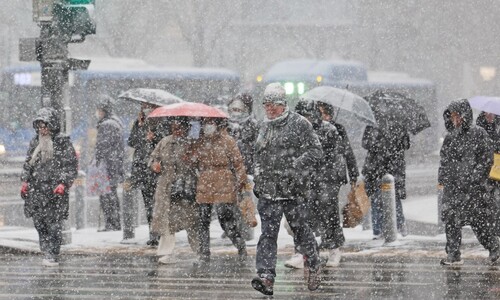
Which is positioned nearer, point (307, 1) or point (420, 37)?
point (420, 37)

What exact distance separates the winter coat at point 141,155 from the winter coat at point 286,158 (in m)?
4.04

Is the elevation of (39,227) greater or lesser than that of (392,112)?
lesser

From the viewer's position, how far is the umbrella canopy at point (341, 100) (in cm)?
1225

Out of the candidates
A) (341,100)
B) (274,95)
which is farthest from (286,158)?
(341,100)

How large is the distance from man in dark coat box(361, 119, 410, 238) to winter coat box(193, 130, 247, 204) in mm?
3095

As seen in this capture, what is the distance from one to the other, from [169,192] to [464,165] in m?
2.99

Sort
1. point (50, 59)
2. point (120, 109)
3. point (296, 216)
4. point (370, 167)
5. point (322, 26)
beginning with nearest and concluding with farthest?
point (296, 216), point (50, 59), point (370, 167), point (120, 109), point (322, 26)

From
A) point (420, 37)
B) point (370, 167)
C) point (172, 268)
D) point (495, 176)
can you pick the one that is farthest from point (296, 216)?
point (420, 37)

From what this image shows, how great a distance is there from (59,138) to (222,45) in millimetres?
44327

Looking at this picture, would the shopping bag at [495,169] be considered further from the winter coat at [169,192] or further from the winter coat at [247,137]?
the winter coat at [169,192]

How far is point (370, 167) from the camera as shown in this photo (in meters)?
15.0

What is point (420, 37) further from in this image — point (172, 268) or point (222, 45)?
point (172, 268)

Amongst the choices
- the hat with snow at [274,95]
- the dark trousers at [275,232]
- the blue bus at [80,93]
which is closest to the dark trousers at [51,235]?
the dark trousers at [275,232]

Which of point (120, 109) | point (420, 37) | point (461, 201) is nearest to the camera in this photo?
point (461, 201)
